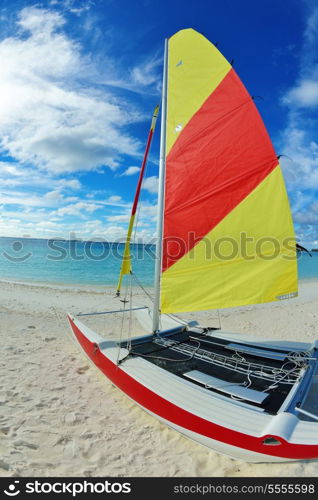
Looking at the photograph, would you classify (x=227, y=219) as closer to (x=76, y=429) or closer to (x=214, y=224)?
(x=214, y=224)

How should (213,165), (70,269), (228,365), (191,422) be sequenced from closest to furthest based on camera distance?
(191,422) < (228,365) < (213,165) < (70,269)

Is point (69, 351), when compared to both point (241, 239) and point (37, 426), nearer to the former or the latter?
point (37, 426)

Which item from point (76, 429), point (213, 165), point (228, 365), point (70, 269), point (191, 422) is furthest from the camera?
point (70, 269)

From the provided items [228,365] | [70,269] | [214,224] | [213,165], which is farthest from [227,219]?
[70,269]

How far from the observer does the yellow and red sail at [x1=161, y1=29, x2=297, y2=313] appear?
3924 millimetres

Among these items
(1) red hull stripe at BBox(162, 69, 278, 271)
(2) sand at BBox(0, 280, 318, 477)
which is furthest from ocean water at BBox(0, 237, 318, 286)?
(2) sand at BBox(0, 280, 318, 477)

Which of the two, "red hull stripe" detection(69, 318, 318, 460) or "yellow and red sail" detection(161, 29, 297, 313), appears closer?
"red hull stripe" detection(69, 318, 318, 460)

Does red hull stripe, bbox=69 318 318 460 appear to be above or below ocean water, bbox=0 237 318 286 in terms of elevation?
below

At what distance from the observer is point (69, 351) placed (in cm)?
559

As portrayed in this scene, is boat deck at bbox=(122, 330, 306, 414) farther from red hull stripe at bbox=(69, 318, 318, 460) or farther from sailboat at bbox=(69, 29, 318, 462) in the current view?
red hull stripe at bbox=(69, 318, 318, 460)

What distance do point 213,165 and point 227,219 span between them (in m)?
0.80

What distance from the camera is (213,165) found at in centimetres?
393

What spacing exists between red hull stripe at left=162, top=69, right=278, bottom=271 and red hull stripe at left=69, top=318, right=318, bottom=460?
167 cm
